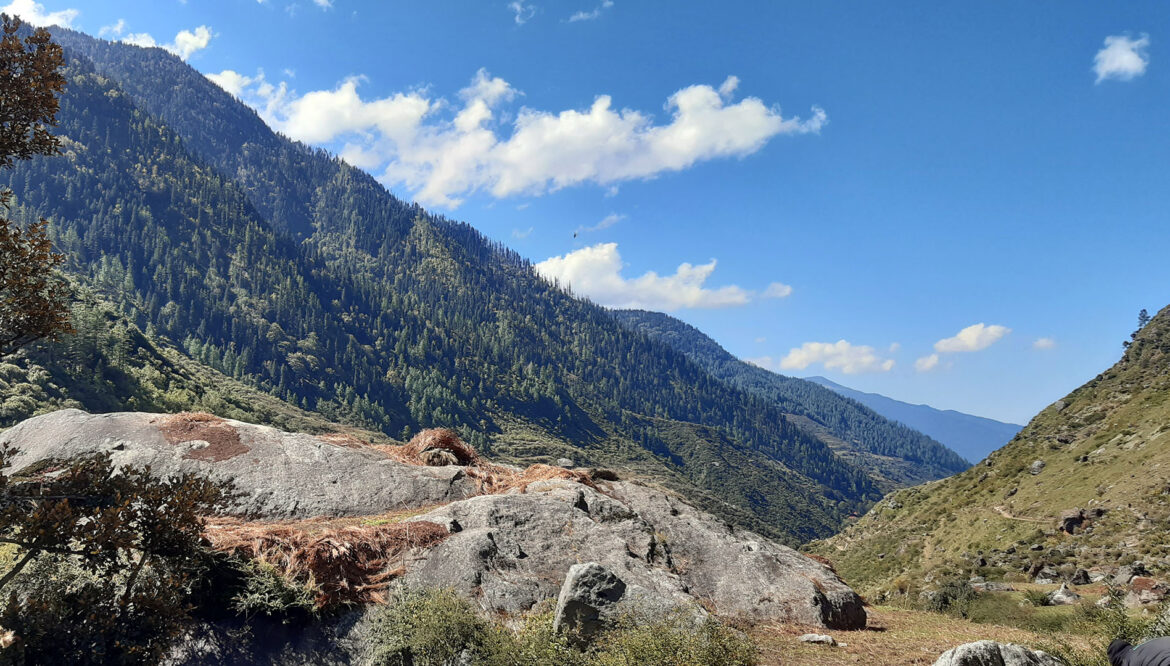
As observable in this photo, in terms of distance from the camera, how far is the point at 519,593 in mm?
12648

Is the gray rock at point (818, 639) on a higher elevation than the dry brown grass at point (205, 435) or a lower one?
lower

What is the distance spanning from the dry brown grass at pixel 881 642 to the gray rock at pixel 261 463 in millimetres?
9706

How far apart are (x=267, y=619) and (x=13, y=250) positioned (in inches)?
290

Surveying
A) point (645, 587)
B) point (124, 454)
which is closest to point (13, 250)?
point (124, 454)

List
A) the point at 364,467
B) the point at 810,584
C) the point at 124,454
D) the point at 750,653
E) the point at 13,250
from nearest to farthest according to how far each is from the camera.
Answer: the point at 13,250 → the point at 750,653 → the point at 810,584 → the point at 124,454 → the point at 364,467

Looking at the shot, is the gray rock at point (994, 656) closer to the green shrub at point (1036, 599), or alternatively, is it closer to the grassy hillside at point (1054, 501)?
the green shrub at point (1036, 599)

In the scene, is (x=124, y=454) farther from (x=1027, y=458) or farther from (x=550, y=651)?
(x=1027, y=458)

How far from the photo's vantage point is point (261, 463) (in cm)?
1680

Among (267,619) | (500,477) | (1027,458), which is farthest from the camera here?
(1027,458)

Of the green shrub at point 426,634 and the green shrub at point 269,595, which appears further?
the green shrub at point 269,595

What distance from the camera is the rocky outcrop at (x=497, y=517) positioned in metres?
13.2

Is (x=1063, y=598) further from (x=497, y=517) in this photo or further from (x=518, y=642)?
(x=518, y=642)

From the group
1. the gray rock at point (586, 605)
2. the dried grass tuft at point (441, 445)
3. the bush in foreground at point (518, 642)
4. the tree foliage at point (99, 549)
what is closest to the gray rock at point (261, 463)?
the dried grass tuft at point (441, 445)

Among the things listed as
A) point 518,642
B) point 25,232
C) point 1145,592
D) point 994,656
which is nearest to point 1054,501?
point 1145,592
